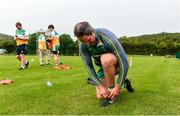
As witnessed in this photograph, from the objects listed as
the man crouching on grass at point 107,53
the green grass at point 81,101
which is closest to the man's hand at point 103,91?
the man crouching on grass at point 107,53

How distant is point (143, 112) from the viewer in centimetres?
561

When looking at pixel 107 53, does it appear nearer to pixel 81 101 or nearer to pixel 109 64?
pixel 109 64

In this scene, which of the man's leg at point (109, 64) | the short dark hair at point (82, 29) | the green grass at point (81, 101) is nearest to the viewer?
the short dark hair at point (82, 29)

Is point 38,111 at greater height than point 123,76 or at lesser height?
lesser

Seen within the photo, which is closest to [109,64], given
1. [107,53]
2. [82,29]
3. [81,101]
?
[107,53]

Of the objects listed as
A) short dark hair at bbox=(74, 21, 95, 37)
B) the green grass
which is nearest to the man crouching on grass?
short dark hair at bbox=(74, 21, 95, 37)

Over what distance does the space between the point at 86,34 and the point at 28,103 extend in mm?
A: 1758

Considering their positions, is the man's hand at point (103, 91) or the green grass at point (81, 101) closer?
the green grass at point (81, 101)

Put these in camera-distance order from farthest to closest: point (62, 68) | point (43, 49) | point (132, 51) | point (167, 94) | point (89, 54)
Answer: point (132, 51)
point (43, 49)
point (62, 68)
point (167, 94)
point (89, 54)

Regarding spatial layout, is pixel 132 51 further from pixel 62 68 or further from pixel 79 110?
pixel 79 110

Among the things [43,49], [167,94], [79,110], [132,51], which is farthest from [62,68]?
[132,51]

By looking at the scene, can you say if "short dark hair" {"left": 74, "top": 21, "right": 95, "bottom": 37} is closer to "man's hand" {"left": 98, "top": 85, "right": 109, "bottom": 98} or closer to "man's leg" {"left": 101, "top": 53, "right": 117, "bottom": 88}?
"man's leg" {"left": 101, "top": 53, "right": 117, "bottom": 88}

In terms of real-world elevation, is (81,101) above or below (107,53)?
below

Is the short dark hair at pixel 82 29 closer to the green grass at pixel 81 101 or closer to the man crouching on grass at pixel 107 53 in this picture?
the man crouching on grass at pixel 107 53
